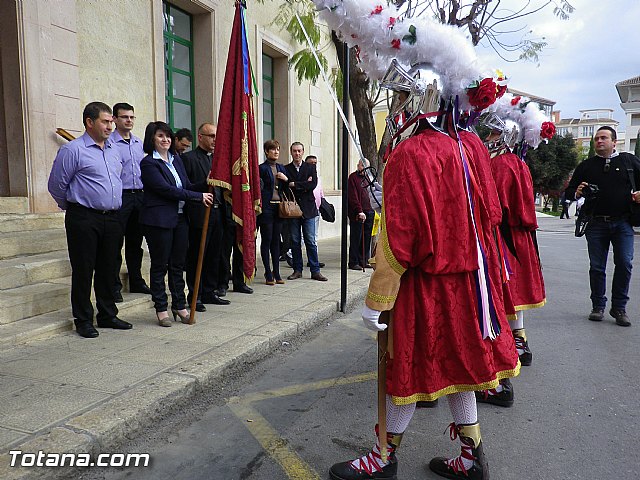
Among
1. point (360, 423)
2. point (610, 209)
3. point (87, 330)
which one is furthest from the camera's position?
point (610, 209)

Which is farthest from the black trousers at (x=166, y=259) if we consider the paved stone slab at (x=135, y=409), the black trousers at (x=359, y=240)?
the black trousers at (x=359, y=240)

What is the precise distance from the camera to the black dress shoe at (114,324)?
501 cm

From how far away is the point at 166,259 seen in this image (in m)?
5.21

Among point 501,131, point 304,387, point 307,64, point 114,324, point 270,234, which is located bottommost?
point 304,387

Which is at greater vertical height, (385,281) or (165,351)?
(385,281)

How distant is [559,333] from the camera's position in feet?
18.2

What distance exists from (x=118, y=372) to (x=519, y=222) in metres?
3.44

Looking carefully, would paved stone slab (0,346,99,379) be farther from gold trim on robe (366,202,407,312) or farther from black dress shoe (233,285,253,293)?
black dress shoe (233,285,253,293)

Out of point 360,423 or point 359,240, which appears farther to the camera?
point 359,240

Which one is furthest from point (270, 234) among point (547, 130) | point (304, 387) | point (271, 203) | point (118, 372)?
point (547, 130)

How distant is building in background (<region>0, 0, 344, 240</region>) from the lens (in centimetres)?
602

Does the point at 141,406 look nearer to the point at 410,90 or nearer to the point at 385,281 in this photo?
the point at 385,281

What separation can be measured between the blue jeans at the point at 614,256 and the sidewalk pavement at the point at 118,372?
3157mm

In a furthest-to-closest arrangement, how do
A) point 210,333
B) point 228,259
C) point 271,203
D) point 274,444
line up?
point 271,203 → point 228,259 → point 210,333 → point 274,444
